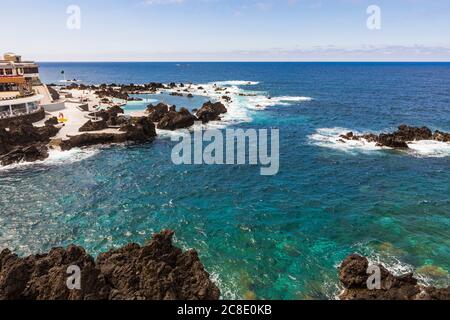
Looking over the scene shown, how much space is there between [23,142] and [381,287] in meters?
54.0

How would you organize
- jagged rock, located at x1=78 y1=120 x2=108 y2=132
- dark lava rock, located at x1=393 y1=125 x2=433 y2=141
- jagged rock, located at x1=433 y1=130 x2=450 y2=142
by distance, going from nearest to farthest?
1. jagged rock, located at x1=78 y1=120 x2=108 y2=132
2. jagged rock, located at x1=433 y1=130 x2=450 y2=142
3. dark lava rock, located at x1=393 y1=125 x2=433 y2=141

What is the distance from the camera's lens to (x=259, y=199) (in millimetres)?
38344

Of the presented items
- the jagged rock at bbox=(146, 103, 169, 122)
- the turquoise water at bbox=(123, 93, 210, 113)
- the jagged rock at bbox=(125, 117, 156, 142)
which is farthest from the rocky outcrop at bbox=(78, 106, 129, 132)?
the turquoise water at bbox=(123, 93, 210, 113)

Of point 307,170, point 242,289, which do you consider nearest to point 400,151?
point 307,170

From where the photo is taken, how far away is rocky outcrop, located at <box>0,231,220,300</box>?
65.6 ft

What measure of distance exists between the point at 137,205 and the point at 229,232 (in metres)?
11.4

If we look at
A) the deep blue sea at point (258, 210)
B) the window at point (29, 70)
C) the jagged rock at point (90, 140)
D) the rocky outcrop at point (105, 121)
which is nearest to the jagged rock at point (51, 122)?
the rocky outcrop at point (105, 121)

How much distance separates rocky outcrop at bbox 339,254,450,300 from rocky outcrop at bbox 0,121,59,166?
45.1 metres

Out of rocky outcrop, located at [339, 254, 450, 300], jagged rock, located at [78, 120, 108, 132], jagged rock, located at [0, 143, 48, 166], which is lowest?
rocky outcrop, located at [339, 254, 450, 300]

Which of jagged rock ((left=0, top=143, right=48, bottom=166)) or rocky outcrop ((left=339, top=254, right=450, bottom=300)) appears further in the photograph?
jagged rock ((left=0, top=143, right=48, bottom=166))

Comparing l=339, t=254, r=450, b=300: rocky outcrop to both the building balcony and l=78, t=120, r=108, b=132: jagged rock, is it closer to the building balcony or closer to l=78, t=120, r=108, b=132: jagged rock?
l=78, t=120, r=108, b=132: jagged rock

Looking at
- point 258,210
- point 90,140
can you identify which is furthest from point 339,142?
point 90,140

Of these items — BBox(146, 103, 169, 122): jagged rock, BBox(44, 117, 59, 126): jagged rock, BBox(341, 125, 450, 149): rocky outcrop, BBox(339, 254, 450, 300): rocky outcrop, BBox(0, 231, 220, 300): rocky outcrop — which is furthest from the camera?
BBox(146, 103, 169, 122): jagged rock
